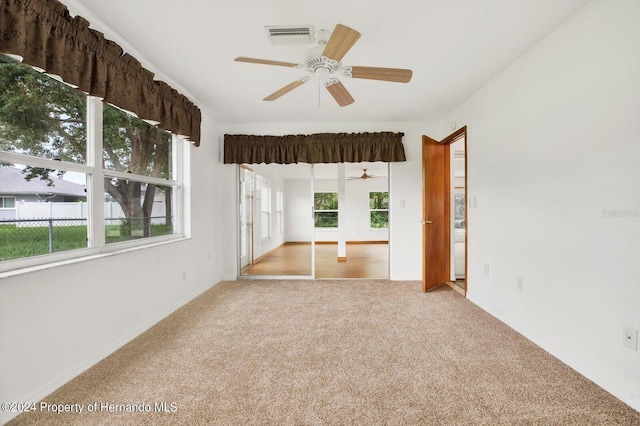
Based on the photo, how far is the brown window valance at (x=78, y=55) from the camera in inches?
56.9

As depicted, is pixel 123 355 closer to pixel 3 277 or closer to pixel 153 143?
pixel 3 277

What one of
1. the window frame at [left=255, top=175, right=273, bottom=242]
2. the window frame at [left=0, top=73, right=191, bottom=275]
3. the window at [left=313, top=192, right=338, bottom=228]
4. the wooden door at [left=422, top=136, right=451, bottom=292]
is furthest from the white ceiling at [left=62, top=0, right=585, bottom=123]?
the window at [left=313, top=192, right=338, bottom=228]

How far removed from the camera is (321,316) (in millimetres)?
2867

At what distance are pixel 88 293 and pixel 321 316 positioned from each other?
6.28 ft

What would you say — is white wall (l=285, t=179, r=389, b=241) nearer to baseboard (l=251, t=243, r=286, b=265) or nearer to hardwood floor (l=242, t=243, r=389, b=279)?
baseboard (l=251, t=243, r=286, b=265)

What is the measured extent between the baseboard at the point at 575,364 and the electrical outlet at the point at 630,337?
0.84ft

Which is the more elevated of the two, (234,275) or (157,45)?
(157,45)

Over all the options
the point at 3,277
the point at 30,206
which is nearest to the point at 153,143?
the point at 30,206

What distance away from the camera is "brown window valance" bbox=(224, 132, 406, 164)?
418 centimetres

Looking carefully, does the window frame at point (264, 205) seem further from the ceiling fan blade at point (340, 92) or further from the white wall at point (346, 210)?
the ceiling fan blade at point (340, 92)

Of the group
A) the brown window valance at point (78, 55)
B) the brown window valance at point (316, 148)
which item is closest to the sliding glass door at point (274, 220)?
the brown window valance at point (316, 148)

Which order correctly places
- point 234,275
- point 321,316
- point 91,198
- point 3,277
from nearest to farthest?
point 3,277, point 91,198, point 321,316, point 234,275

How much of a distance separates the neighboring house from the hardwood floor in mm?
3078

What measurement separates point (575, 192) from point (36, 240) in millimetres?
3500
